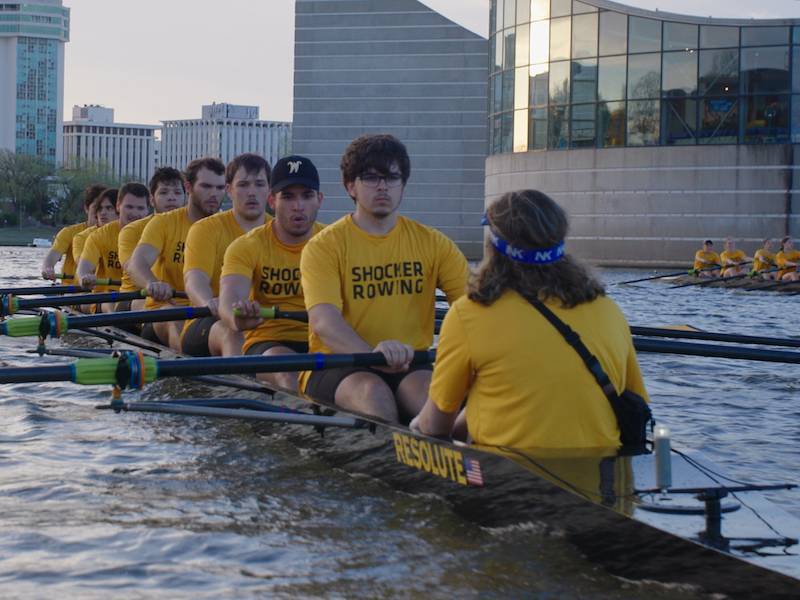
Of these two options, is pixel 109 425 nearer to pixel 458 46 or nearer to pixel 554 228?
pixel 554 228

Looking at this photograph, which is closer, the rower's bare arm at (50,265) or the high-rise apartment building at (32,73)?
the rower's bare arm at (50,265)

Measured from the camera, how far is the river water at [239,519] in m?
4.72

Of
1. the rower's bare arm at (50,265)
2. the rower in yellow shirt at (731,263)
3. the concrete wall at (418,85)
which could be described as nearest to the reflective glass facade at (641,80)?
the rower in yellow shirt at (731,263)

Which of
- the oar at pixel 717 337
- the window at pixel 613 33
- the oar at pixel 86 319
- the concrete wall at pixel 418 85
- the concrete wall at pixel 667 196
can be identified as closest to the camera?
the oar at pixel 86 319

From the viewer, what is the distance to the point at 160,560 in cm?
510

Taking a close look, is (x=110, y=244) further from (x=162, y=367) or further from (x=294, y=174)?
(x=162, y=367)

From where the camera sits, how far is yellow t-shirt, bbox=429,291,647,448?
4.50 meters

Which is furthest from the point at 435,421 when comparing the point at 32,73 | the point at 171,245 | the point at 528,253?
the point at 32,73

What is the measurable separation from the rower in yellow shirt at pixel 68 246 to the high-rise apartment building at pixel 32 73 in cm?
17741

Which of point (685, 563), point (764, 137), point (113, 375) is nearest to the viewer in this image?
point (685, 563)

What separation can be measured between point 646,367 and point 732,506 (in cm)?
839

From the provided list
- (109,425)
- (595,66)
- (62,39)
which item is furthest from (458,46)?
(62,39)

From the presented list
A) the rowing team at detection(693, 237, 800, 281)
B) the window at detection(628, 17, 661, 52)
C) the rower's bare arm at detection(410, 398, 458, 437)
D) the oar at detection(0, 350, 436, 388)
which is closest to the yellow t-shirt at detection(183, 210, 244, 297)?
the oar at detection(0, 350, 436, 388)

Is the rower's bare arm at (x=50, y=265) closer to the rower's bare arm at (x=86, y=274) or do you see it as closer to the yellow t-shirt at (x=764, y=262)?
the rower's bare arm at (x=86, y=274)
